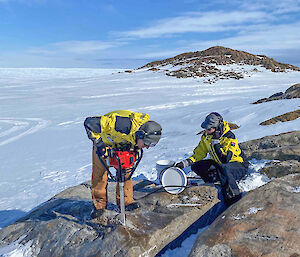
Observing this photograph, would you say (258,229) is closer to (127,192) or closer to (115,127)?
(127,192)

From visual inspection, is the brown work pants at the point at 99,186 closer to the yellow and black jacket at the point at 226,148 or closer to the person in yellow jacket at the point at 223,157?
the person in yellow jacket at the point at 223,157

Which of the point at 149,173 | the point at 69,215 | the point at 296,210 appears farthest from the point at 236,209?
the point at 149,173

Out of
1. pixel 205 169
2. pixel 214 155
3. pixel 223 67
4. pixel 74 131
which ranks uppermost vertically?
pixel 223 67

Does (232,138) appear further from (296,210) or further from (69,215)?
(69,215)

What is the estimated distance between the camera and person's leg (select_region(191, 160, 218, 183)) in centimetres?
421

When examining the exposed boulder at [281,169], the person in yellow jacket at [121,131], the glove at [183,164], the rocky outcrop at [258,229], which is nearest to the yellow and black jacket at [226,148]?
the glove at [183,164]

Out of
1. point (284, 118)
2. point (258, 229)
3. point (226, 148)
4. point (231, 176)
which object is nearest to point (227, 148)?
point (226, 148)

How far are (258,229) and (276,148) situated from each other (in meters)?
2.72

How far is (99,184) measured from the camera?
3.45 meters

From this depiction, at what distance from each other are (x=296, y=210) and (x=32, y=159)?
6738 mm

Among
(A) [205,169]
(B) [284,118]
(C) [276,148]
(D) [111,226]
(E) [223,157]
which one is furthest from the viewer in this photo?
(B) [284,118]

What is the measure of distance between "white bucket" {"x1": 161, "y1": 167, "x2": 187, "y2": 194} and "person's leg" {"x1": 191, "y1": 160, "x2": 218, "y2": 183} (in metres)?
0.58

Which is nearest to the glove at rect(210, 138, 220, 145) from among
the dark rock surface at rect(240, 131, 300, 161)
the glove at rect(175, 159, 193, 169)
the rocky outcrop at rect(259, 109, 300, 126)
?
the glove at rect(175, 159, 193, 169)

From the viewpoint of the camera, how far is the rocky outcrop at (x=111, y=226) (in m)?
2.88
